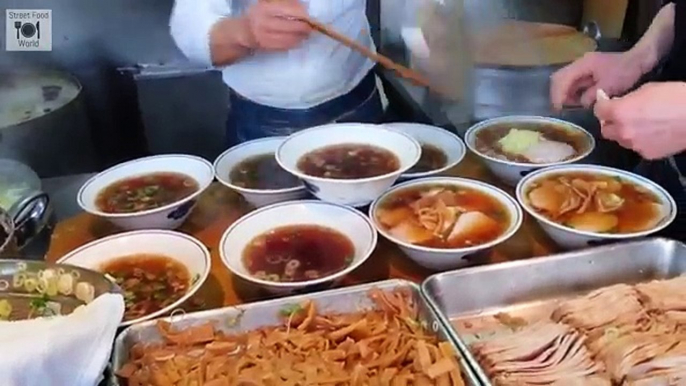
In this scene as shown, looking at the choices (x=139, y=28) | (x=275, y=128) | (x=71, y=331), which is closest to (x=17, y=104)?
(x=139, y=28)

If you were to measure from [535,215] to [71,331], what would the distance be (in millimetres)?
965

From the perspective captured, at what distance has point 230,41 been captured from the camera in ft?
6.84

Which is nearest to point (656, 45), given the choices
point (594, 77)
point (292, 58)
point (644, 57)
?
point (644, 57)

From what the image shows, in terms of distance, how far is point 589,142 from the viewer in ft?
6.66

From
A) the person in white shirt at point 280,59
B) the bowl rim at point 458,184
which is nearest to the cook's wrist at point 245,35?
the person in white shirt at point 280,59

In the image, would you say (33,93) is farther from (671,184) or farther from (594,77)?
(671,184)

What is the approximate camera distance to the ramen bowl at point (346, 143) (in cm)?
173

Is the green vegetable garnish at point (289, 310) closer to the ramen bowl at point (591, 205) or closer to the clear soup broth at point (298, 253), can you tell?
the clear soup broth at point (298, 253)

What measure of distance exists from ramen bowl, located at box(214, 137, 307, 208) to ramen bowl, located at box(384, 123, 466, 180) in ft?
0.90

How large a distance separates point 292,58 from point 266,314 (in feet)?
3.11

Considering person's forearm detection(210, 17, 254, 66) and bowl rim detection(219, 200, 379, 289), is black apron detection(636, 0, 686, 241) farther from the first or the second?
person's forearm detection(210, 17, 254, 66)

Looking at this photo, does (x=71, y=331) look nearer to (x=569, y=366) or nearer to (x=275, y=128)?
(x=569, y=366)

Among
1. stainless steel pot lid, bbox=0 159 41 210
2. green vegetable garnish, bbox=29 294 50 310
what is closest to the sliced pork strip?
green vegetable garnish, bbox=29 294 50 310

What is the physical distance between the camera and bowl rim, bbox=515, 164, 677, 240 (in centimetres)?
162
